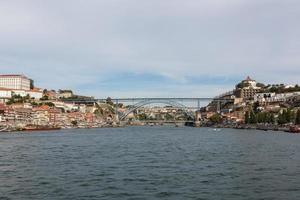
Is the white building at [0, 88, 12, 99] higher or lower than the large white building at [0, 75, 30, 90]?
lower

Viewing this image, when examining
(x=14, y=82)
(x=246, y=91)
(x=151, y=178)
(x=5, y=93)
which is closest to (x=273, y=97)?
(x=246, y=91)

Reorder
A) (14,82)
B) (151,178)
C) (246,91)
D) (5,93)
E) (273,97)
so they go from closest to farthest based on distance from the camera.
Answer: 1. (151,178)
2. (273,97)
3. (5,93)
4. (14,82)
5. (246,91)

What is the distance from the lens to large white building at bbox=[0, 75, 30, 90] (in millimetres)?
171375

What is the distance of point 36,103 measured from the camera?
160 meters

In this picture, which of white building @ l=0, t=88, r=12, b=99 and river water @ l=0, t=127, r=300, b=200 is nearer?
river water @ l=0, t=127, r=300, b=200

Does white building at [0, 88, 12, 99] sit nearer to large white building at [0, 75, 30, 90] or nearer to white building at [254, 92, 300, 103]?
large white building at [0, 75, 30, 90]

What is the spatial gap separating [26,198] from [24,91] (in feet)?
509

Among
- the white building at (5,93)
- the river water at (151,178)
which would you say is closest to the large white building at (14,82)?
the white building at (5,93)

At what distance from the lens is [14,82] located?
17200 cm

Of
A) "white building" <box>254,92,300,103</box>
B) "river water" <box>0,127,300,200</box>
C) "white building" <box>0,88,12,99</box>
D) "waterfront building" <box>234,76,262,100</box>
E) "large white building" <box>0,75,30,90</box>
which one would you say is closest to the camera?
"river water" <box>0,127,300,200</box>

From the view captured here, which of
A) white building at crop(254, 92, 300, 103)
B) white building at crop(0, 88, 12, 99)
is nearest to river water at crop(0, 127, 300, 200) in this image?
white building at crop(254, 92, 300, 103)

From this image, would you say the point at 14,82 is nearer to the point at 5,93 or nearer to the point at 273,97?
the point at 5,93

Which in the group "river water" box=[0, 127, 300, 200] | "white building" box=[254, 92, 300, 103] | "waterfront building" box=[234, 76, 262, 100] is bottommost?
"river water" box=[0, 127, 300, 200]

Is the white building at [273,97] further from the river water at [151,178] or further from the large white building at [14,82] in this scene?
the river water at [151,178]
